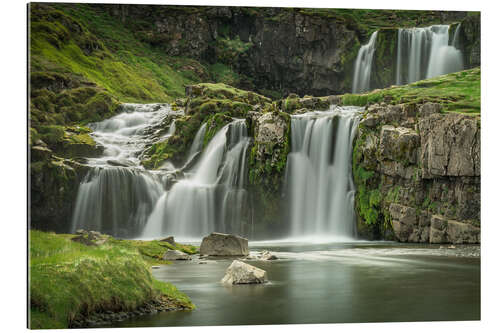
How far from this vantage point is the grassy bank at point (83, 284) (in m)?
7.66

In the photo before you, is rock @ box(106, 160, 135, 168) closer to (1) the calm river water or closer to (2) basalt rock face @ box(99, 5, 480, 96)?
(2) basalt rock face @ box(99, 5, 480, 96)

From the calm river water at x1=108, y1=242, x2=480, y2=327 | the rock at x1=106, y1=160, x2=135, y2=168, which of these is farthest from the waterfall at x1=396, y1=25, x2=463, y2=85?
the rock at x1=106, y1=160, x2=135, y2=168

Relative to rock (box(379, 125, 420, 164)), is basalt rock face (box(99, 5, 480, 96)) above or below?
above

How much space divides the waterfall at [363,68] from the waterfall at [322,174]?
3774mm

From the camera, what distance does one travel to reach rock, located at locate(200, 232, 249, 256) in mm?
12984

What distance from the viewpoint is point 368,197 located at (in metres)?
20.4

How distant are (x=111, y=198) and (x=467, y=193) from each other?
419 inches

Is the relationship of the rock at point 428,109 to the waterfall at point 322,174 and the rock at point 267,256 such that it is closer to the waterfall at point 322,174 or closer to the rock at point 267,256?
the waterfall at point 322,174

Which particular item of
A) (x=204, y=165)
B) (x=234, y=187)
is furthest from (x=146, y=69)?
(x=234, y=187)

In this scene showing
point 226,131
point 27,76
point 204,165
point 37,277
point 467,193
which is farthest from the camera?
point 226,131

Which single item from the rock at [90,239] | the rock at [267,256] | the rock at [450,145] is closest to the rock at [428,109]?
the rock at [450,145]

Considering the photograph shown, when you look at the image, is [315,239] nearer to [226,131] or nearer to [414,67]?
[226,131]

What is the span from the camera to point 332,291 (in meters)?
9.84

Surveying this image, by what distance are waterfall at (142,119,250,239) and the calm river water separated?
16.3ft
